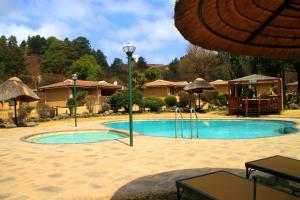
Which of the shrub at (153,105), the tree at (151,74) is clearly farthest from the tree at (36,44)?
the shrub at (153,105)

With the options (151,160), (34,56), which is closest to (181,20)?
(151,160)

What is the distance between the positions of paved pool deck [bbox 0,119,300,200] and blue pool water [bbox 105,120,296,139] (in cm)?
454

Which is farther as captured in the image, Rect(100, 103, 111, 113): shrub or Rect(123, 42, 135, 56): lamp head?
Rect(100, 103, 111, 113): shrub

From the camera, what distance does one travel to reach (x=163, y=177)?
18.1 ft

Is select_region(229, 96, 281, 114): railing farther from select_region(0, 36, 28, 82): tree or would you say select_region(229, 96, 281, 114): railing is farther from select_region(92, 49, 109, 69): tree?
select_region(92, 49, 109, 69): tree

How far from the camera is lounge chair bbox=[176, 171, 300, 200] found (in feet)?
10.4

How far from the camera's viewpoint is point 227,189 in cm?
345

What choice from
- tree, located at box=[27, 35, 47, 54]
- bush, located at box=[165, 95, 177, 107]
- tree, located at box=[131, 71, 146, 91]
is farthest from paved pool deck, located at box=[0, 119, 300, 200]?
tree, located at box=[27, 35, 47, 54]

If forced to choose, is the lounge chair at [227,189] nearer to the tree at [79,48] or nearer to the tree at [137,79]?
the tree at [137,79]

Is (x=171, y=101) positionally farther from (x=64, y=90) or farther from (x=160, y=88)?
(x=64, y=90)

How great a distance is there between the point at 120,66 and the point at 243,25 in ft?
218

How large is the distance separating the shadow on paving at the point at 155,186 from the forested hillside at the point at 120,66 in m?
22.4

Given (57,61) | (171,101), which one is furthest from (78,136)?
(57,61)

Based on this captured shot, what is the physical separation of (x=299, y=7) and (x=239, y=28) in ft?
1.96
